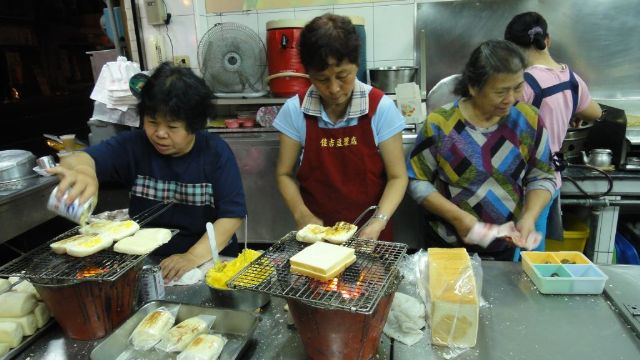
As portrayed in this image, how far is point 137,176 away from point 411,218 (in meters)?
2.10

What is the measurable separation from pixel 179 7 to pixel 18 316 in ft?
10.5

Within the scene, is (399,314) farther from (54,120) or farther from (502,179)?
(54,120)

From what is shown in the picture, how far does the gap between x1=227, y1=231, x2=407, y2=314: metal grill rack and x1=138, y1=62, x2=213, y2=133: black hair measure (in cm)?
73

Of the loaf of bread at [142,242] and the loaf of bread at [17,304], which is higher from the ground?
the loaf of bread at [142,242]

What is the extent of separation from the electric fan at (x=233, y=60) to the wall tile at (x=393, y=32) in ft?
3.28

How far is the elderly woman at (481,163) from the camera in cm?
186

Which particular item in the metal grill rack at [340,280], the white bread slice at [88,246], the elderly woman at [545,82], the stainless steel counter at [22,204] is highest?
the elderly woman at [545,82]

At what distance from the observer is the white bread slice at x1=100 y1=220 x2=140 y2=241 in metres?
1.31

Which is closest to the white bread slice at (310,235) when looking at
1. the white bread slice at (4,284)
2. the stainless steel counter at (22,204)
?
the white bread slice at (4,284)

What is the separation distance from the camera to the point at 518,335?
1171 mm

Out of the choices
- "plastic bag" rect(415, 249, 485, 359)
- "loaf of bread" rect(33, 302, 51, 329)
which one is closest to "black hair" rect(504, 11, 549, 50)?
"plastic bag" rect(415, 249, 485, 359)

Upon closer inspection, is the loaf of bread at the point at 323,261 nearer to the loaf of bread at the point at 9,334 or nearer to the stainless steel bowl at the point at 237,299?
the stainless steel bowl at the point at 237,299

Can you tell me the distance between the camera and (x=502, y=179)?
1.88 m

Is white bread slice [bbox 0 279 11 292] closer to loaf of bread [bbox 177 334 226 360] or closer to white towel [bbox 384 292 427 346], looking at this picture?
loaf of bread [bbox 177 334 226 360]
